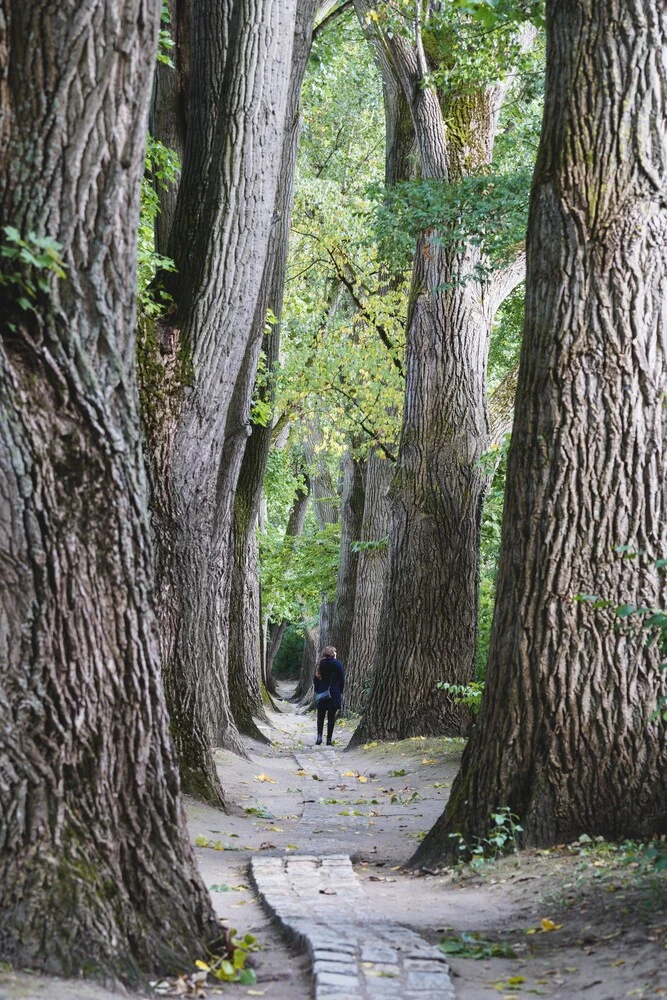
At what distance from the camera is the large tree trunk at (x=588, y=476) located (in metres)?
6.91

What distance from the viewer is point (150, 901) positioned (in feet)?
15.7

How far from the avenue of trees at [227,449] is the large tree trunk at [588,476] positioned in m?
0.02

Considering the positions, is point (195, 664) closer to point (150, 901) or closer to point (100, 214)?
point (150, 901)

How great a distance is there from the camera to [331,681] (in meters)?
18.4

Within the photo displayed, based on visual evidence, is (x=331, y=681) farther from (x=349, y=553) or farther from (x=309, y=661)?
(x=309, y=661)

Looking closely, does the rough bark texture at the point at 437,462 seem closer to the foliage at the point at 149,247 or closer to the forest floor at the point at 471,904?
the forest floor at the point at 471,904

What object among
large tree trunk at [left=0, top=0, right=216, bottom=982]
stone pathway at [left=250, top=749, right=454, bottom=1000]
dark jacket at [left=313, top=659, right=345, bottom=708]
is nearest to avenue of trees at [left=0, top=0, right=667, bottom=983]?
large tree trunk at [left=0, top=0, right=216, bottom=982]

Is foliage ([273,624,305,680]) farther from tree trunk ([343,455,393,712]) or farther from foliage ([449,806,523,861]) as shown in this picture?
foliage ([449,806,523,861])

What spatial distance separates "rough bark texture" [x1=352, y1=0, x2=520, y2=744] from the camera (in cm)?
1489

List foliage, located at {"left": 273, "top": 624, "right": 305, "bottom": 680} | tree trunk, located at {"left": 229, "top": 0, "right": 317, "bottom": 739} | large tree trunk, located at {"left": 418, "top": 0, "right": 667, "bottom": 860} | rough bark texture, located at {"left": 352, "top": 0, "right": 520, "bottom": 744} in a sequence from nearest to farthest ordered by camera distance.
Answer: large tree trunk, located at {"left": 418, "top": 0, "right": 667, "bottom": 860}
rough bark texture, located at {"left": 352, "top": 0, "right": 520, "bottom": 744}
tree trunk, located at {"left": 229, "top": 0, "right": 317, "bottom": 739}
foliage, located at {"left": 273, "top": 624, "right": 305, "bottom": 680}

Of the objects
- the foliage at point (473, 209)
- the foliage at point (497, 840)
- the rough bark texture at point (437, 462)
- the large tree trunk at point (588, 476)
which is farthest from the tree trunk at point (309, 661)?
the large tree trunk at point (588, 476)

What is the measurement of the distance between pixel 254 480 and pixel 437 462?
147 inches

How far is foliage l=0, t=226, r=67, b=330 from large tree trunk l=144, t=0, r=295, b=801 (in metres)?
4.87

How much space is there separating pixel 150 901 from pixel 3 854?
2.48 ft
